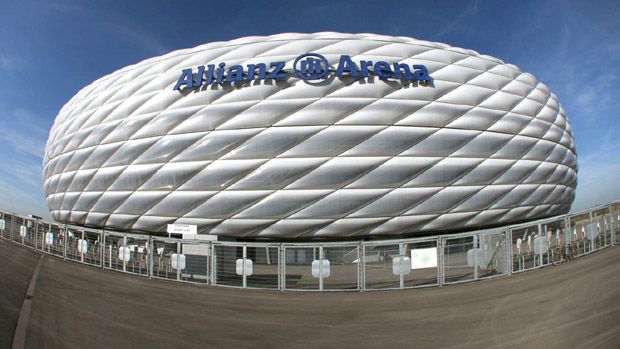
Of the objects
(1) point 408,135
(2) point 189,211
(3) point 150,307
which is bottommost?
(3) point 150,307

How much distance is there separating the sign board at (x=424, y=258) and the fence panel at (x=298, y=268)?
2.36 meters

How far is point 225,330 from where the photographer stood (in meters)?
4.34

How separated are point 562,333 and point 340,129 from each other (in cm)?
864

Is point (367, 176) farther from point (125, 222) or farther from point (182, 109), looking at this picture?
point (125, 222)

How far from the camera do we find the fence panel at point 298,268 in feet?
23.3

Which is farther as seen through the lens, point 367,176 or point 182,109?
point 182,109

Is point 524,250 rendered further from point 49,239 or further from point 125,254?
point 49,239

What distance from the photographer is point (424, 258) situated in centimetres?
709

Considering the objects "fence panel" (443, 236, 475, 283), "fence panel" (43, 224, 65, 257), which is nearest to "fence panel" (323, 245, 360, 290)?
"fence panel" (443, 236, 475, 283)

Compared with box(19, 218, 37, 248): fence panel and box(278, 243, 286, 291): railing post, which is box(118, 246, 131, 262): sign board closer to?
box(278, 243, 286, 291): railing post

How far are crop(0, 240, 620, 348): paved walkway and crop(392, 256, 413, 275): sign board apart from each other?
0.49 meters

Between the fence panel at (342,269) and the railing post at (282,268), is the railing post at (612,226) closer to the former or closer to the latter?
the fence panel at (342,269)

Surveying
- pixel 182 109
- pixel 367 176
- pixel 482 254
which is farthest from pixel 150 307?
pixel 182 109

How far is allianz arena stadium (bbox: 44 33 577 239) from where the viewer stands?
11.4 m
